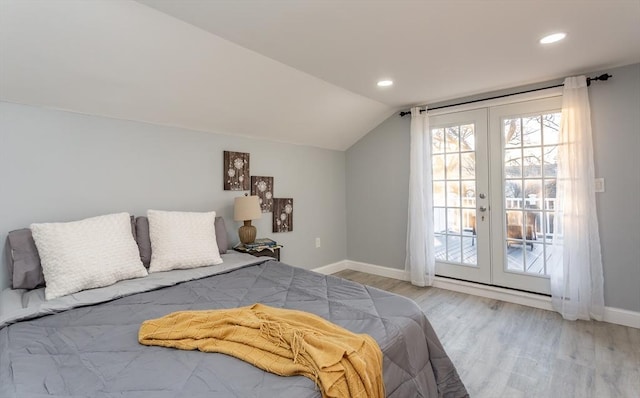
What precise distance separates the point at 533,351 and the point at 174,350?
2456 millimetres

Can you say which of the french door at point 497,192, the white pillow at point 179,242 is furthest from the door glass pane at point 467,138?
the white pillow at point 179,242

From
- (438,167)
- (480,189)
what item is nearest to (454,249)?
(480,189)

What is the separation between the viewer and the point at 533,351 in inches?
87.4

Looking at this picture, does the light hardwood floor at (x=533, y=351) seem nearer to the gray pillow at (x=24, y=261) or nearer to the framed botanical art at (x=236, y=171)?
the framed botanical art at (x=236, y=171)

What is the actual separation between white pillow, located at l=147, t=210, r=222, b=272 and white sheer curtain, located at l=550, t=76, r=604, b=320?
10.3 ft

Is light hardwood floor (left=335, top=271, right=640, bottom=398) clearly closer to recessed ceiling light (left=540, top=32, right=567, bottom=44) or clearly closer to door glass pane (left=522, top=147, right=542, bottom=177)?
door glass pane (left=522, top=147, right=542, bottom=177)

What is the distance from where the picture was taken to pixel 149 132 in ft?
8.55

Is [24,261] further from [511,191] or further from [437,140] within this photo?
[511,191]

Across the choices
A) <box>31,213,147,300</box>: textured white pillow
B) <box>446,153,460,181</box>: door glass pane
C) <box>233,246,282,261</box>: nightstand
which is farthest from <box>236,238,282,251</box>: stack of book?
<box>446,153,460,181</box>: door glass pane

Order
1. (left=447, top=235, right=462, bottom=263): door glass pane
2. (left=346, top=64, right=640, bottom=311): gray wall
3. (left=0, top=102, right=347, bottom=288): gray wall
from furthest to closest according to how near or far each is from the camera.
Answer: (left=447, top=235, right=462, bottom=263): door glass pane, (left=346, top=64, right=640, bottom=311): gray wall, (left=0, top=102, right=347, bottom=288): gray wall

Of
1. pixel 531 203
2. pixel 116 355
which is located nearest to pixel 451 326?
pixel 531 203

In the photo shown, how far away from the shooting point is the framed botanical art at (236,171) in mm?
3131

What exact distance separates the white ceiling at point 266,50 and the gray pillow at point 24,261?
3.01 ft

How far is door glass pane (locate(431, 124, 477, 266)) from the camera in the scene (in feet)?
11.5
